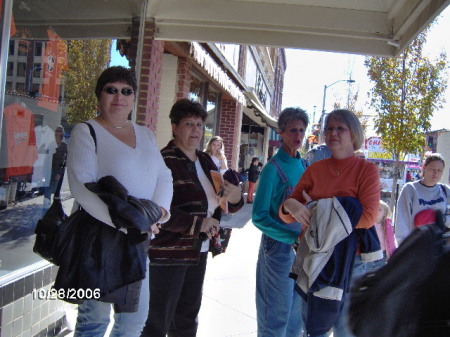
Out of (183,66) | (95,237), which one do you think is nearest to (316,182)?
(95,237)

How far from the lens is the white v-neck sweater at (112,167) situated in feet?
6.26

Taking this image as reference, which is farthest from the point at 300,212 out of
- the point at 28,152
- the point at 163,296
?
the point at 28,152

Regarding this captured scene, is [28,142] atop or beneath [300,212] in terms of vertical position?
atop

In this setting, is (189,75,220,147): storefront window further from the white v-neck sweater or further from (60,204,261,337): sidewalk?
the white v-neck sweater

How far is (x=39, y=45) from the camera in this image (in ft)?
10.0

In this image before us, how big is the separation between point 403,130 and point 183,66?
6.84 metres

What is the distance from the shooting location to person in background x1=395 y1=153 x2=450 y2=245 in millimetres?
4191

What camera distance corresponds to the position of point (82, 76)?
3.67 metres

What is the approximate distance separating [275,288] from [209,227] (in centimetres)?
61

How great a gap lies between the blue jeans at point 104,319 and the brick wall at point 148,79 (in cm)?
275

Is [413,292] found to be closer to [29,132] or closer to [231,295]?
[29,132]

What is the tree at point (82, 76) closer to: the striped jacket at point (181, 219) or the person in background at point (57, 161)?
the person in background at point (57, 161)

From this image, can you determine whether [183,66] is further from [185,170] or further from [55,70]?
[185,170]

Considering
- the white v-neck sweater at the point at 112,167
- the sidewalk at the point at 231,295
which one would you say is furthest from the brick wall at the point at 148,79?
the white v-neck sweater at the point at 112,167
